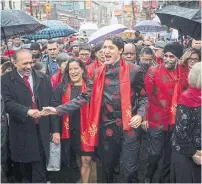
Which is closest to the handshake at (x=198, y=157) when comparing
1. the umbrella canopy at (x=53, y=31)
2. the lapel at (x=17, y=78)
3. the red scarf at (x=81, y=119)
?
the red scarf at (x=81, y=119)

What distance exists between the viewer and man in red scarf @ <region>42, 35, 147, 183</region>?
395 cm

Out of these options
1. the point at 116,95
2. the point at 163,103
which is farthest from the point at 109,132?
the point at 163,103

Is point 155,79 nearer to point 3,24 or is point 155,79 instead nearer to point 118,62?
point 118,62

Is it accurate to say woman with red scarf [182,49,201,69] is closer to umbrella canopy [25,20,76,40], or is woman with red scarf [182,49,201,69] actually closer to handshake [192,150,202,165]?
handshake [192,150,202,165]

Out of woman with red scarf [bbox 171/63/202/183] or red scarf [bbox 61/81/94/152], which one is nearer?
woman with red scarf [bbox 171/63/202/183]

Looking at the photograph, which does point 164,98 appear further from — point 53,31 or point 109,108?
point 53,31

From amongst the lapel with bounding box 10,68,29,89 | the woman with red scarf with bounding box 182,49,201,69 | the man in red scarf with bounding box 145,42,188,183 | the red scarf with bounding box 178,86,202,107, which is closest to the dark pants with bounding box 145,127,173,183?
the man in red scarf with bounding box 145,42,188,183

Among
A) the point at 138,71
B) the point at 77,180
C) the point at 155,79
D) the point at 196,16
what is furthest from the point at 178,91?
the point at 77,180

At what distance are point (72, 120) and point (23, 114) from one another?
2.23ft

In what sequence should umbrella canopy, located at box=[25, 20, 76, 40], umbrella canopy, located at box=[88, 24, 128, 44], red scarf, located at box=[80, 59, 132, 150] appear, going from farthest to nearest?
umbrella canopy, located at box=[88, 24, 128, 44]
umbrella canopy, located at box=[25, 20, 76, 40]
red scarf, located at box=[80, 59, 132, 150]

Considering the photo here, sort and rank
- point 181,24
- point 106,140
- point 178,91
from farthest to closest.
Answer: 1. point 181,24
2. point 178,91
3. point 106,140

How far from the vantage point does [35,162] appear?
4.27 meters

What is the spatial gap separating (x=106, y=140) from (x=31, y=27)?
6.83 feet

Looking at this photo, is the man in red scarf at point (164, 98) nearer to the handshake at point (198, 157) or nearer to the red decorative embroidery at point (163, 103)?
the red decorative embroidery at point (163, 103)
